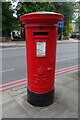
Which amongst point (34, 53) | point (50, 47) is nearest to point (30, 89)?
point (34, 53)

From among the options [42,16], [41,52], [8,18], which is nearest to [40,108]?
[41,52]

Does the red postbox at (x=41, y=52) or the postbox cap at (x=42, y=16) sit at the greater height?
the postbox cap at (x=42, y=16)

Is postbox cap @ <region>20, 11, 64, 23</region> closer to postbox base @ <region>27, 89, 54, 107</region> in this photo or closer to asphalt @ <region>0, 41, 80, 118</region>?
postbox base @ <region>27, 89, 54, 107</region>

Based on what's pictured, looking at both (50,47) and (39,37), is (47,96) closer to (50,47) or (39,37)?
(50,47)

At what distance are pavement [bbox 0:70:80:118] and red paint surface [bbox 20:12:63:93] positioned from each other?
0.42 metres

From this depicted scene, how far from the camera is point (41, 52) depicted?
255 cm

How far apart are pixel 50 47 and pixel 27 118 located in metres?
1.50

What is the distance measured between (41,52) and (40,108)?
1267mm

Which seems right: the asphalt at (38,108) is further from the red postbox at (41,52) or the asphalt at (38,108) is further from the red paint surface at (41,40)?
the red paint surface at (41,40)

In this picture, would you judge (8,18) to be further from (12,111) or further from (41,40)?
(12,111)

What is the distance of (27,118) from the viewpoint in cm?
248

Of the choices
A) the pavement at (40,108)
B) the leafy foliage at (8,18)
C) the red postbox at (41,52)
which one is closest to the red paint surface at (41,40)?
the red postbox at (41,52)

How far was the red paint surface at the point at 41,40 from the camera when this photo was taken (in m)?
2.38

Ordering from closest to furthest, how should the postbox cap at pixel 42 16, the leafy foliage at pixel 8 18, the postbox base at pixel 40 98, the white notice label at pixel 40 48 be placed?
the postbox cap at pixel 42 16, the white notice label at pixel 40 48, the postbox base at pixel 40 98, the leafy foliage at pixel 8 18
